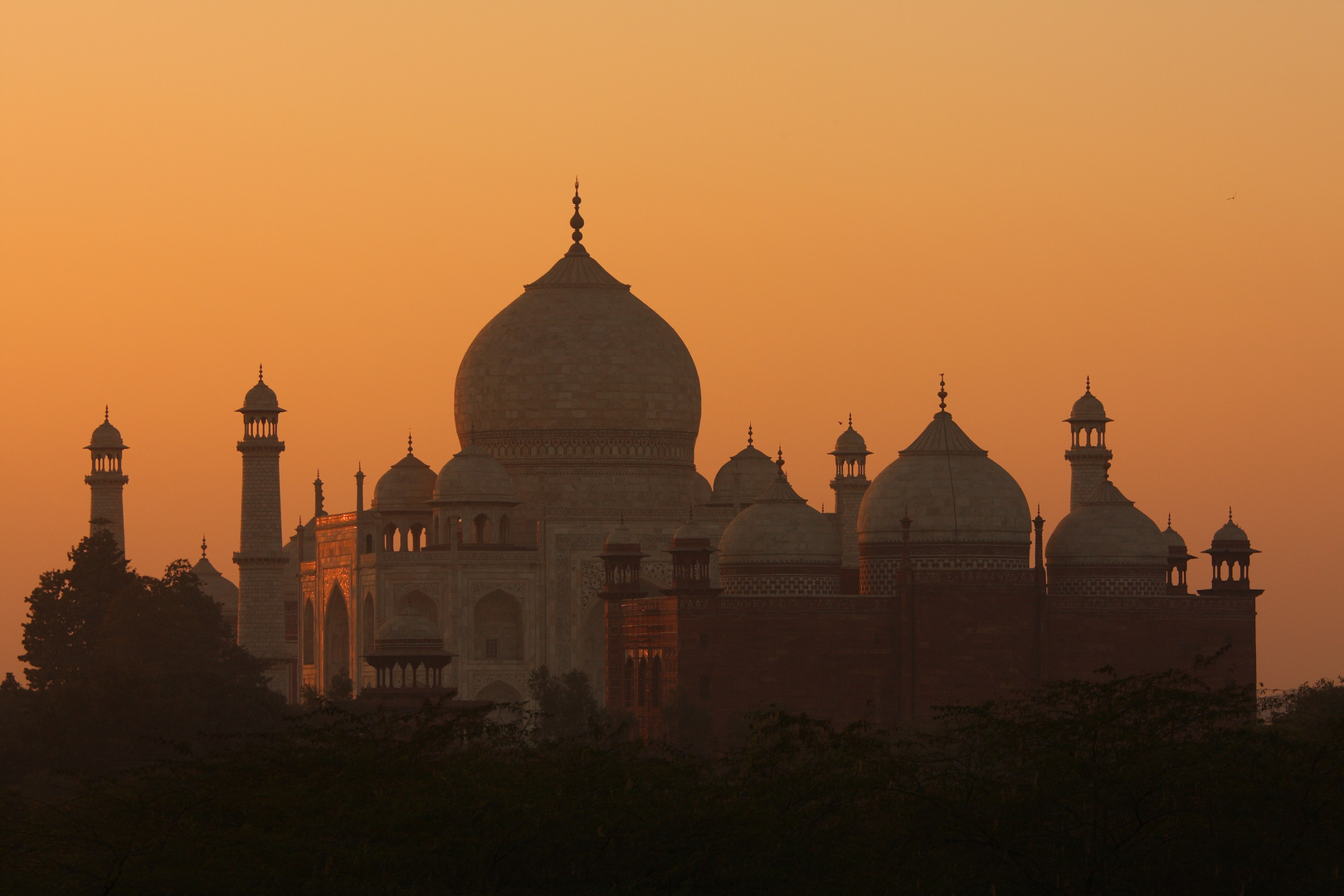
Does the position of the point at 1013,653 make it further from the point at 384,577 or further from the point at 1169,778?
the point at 1169,778

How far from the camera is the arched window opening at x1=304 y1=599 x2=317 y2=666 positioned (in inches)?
2008

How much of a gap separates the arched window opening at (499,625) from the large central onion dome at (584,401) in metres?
2.69

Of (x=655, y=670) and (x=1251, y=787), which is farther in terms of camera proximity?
(x=655, y=670)

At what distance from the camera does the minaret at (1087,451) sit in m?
49.7

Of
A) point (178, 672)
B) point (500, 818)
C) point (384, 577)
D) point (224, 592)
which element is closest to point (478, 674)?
point (384, 577)

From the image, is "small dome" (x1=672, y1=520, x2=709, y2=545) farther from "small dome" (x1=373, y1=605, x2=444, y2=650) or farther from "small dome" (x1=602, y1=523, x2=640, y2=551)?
"small dome" (x1=373, y1=605, x2=444, y2=650)

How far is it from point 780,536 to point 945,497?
291 cm

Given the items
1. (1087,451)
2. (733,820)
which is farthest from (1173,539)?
(733,820)

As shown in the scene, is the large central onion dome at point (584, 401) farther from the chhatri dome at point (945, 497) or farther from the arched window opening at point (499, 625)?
the chhatri dome at point (945, 497)

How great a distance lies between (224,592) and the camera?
191ft

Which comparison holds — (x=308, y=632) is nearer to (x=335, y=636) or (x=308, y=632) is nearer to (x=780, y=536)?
(x=335, y=636)

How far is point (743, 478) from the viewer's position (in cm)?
5162

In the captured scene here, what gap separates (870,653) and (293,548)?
20205mm

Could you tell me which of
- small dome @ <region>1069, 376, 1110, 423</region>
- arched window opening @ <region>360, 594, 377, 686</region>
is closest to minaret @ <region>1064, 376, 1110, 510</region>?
small dome @ <region>1069, 376, 1110, 423</region>
